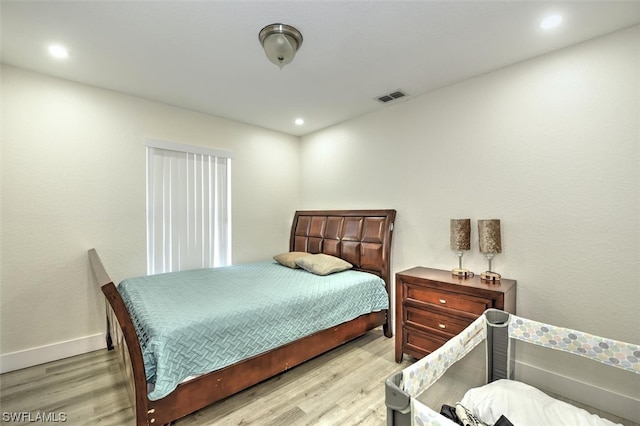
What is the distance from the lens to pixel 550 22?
6.00 feet

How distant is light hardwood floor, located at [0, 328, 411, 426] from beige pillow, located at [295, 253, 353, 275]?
32.9 inches

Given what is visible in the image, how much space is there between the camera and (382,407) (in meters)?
1.92

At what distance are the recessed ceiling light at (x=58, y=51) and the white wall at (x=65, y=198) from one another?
50cm

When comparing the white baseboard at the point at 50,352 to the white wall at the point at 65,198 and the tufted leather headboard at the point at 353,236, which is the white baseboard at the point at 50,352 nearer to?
the white wall at the point at 65,198

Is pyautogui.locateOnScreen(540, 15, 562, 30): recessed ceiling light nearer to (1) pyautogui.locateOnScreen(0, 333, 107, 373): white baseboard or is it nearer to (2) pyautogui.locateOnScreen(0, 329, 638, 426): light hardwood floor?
(2) pyautogui.locateOnScreen(0, 329, 638, 426): light hardwood floor

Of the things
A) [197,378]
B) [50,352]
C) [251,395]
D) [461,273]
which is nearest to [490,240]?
[461,273]

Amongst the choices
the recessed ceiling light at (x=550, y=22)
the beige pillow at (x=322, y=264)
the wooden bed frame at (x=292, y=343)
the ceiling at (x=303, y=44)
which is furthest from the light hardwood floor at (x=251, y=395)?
the recessed ceiling light at (x=550, y=22)

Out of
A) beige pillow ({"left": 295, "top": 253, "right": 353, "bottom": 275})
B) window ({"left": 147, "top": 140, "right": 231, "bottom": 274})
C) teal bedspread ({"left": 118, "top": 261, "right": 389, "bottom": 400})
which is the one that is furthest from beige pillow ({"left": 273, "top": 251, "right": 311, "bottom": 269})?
window ({"left": 147, "top": 140, "right": 231, "bottom": 274})

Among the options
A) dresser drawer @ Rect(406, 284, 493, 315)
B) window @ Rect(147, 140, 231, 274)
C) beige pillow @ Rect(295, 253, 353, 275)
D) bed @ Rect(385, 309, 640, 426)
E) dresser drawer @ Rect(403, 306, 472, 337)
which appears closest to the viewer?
bed @ Rect(385, 309, 640, 426)

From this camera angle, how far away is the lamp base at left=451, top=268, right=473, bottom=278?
238 cm

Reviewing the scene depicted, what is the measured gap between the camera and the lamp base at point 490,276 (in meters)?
2.21

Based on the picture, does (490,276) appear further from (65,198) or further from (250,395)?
(65,198)

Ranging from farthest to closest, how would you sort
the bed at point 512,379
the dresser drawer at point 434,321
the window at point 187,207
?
the window at point 187,207, the dresser drawer at point 434,321, the bed at point 512,379

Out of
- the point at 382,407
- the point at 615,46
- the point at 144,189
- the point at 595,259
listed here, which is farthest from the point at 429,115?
the point at 144,189
